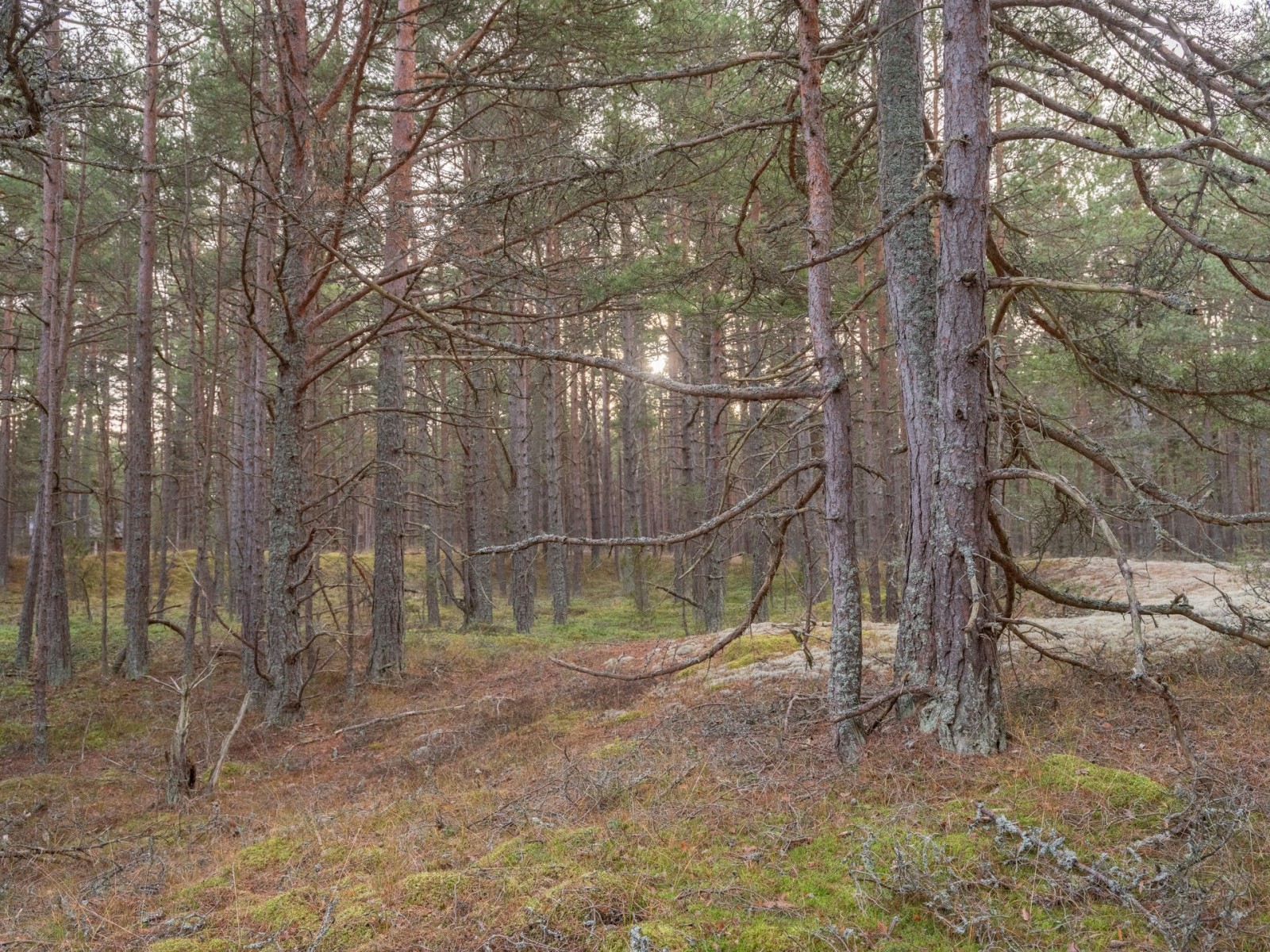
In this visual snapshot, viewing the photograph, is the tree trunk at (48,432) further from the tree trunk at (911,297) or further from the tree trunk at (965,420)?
the tree trunk at (965,420)

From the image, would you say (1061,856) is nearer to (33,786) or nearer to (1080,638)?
(1080,638)

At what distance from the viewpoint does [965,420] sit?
15.7 ft

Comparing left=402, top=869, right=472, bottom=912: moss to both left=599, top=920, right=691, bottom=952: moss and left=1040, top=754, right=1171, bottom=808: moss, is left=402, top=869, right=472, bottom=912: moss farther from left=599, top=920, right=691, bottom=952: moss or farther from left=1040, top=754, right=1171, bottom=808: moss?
left=1040, top=754, right=1171, bottom=808: moss

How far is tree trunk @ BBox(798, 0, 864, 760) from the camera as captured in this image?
5125 mm

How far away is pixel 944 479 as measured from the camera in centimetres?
488

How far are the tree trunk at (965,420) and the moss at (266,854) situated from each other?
4.20 metres

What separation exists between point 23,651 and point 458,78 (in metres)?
14.1

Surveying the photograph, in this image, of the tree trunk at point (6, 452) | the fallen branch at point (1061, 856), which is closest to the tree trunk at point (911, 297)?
the fallen branch at point (1061, 856)

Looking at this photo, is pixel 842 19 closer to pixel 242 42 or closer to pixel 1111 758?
pixel 1111 758

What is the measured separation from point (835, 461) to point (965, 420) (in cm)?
85

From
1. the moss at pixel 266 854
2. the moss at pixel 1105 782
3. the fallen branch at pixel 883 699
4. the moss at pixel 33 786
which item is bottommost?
the moss at pixel 33 786

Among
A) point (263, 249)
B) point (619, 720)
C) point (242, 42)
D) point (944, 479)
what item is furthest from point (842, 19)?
point (263, 249)

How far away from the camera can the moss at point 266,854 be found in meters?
4.69

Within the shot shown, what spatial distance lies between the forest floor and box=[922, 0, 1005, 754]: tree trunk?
0.35 m
